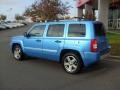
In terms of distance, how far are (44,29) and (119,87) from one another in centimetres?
413

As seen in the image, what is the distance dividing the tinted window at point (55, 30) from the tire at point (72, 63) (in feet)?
2.81

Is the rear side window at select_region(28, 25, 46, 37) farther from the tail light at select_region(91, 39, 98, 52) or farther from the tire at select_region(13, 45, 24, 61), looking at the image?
the tail light at select_region(91, 39, 98, 52)

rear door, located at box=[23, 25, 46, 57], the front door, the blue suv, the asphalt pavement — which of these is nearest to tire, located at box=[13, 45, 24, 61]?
the asphalt pavement

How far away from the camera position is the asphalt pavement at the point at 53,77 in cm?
791

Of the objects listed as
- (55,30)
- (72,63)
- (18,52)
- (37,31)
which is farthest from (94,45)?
(18,52)

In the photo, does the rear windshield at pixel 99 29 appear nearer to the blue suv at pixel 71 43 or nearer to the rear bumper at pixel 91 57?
the blue suv at pixel 71 43

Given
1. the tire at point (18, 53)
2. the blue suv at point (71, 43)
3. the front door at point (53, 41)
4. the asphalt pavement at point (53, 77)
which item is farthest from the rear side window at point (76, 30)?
the tire at point (18, 53)

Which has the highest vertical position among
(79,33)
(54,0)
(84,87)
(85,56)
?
(54,0)

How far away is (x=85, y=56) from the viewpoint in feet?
30.2

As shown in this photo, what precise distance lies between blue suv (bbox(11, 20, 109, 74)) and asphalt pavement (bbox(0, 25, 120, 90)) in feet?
1.51

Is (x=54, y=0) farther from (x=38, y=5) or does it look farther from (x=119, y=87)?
(x=119, y=87)

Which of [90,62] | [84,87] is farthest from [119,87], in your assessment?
[90,62]

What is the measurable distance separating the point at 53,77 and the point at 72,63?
0.95 metres

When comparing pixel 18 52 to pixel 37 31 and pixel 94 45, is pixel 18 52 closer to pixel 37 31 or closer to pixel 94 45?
pixel 37 31
